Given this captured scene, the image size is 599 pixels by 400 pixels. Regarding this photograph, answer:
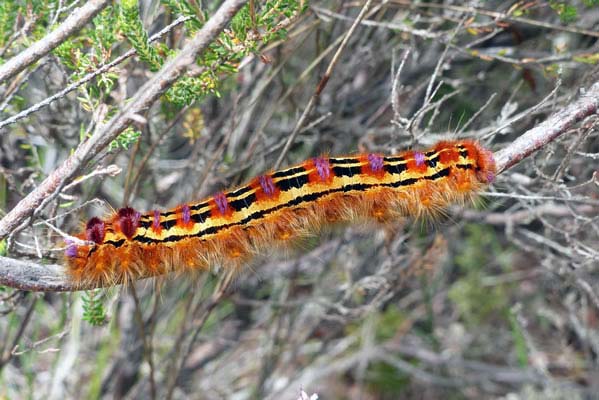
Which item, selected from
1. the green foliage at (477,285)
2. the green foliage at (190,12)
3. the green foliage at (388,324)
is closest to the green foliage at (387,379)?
the green foliage at (388,324)

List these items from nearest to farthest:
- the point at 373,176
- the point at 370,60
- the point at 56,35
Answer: the point at 56,35 → the point at 373,176 → the point at 370,60

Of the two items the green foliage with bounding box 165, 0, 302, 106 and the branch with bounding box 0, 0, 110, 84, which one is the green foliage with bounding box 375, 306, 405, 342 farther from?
the branch with bounding box 0, 0, 110, 84

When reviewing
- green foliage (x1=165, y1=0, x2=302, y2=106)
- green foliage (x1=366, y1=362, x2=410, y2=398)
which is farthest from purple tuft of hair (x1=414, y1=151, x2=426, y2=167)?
green foliage (x1=366, y1=362, x2=410, y2=398)

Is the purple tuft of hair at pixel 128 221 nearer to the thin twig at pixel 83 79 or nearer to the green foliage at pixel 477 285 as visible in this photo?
the thin twig at pixel 83 79

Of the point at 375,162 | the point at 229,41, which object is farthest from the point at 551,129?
the point at 229,41

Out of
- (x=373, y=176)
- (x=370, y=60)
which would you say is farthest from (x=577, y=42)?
(x=373, y=176)

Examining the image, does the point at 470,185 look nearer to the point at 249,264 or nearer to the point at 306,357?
the point at 249,264

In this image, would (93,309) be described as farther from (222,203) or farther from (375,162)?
(375,162)
